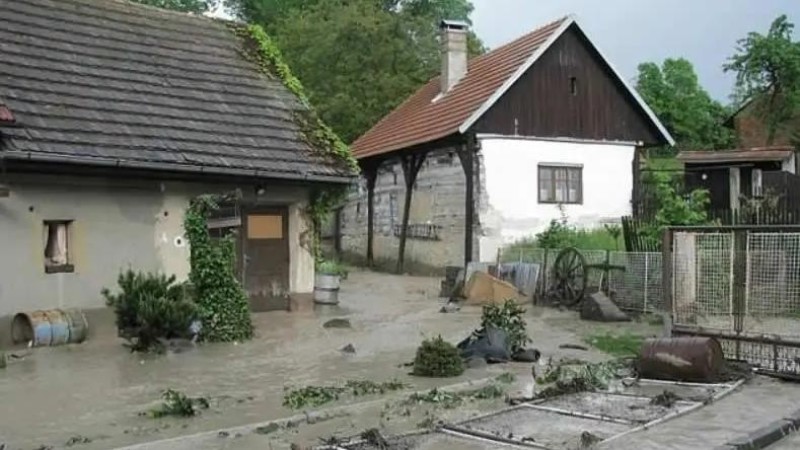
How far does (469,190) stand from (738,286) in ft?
45.5

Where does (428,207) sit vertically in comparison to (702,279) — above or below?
above

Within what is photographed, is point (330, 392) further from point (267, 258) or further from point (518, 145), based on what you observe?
point (518, 145)

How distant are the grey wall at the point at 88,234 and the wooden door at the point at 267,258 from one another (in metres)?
1.17

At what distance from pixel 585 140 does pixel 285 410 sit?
61.3ft

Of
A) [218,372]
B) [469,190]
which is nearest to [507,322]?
[218,372]

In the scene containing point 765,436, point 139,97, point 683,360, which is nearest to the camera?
point 765,436

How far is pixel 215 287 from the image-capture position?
13672 mm

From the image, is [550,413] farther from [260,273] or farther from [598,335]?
[260,273]

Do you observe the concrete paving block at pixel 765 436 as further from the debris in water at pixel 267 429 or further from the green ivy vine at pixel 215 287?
the green ivy vine at pixel 215 287

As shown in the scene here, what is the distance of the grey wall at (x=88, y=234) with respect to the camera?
1341 cm

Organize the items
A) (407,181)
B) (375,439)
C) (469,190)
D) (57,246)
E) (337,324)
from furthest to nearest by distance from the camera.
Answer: (407,181) < (469,190) < (337,324) < (57,246) < (375,439)

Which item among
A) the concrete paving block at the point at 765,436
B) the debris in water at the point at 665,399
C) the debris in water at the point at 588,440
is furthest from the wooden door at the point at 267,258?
the concrete paving block at the point at 765,436

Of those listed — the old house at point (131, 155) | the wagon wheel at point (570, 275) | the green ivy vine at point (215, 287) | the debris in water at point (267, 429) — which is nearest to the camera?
the debris in water at point (267, 429)

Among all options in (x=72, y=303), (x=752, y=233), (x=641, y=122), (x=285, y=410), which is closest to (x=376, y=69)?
(x=641, y=122)
